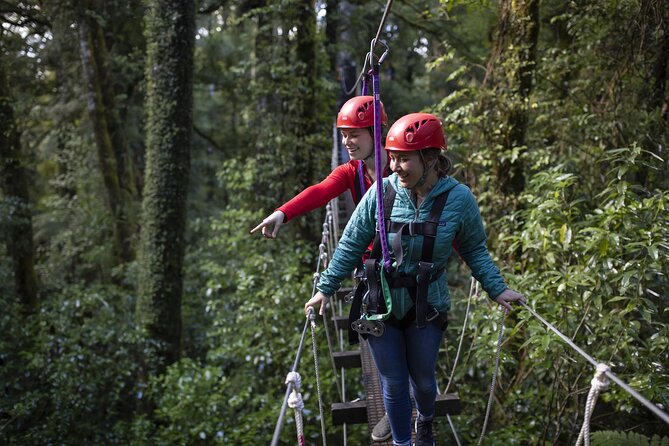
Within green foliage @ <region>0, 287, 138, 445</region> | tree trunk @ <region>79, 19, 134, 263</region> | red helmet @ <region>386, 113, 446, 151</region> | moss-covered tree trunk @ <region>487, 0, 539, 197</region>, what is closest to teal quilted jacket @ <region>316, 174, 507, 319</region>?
red helmet @ <region>386, 113, 446, 151</region>

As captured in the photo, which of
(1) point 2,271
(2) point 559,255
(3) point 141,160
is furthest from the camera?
(3) point 141,160

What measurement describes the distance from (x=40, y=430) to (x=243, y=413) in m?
1.63

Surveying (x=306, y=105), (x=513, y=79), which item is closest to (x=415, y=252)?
(x=513, y=79)

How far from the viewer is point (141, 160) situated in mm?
12102

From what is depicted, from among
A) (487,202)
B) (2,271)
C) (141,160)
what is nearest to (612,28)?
(487,202)

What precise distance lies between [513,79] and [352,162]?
6.56 ft

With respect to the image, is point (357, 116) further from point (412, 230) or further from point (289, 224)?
point (289, 224)

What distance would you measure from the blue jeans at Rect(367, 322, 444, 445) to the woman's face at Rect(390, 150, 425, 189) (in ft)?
1.53

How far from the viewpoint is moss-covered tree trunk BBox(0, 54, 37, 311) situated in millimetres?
6609

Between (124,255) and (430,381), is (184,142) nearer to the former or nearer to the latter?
(124,255)

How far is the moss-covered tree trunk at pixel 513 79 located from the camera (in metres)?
4.07

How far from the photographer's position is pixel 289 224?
6582 millimetres

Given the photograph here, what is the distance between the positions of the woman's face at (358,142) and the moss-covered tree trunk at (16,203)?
5.13 meters

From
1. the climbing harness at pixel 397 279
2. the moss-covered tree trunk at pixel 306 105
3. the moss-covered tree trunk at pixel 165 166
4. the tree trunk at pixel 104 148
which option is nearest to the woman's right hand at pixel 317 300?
the climbing harness at pixel 397 279
